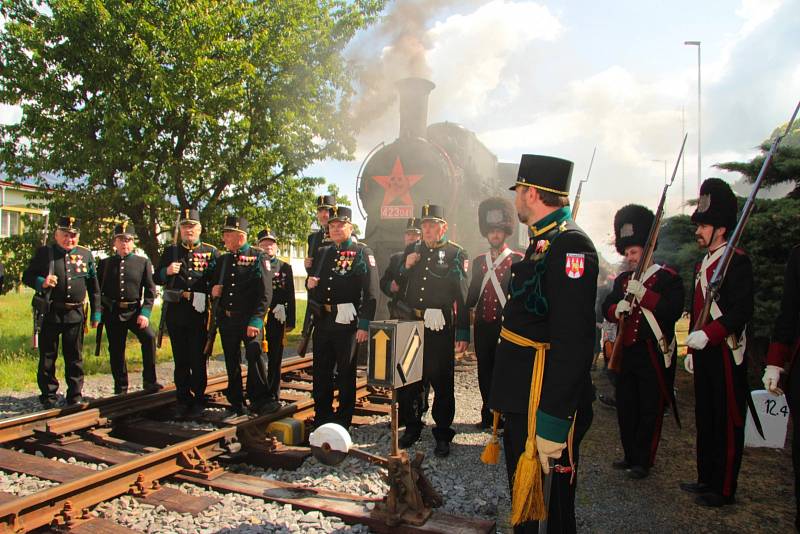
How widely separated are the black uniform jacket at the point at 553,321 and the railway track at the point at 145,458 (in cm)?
113

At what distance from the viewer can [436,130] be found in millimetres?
11430

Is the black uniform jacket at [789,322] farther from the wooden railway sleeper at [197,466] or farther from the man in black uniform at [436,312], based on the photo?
the wooden railway sleeper at [197,466]

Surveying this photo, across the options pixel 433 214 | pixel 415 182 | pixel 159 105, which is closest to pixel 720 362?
pixel 433 214

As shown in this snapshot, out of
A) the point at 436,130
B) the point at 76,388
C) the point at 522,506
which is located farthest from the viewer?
the point at 436,130

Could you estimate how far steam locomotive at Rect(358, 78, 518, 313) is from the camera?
9477 mm

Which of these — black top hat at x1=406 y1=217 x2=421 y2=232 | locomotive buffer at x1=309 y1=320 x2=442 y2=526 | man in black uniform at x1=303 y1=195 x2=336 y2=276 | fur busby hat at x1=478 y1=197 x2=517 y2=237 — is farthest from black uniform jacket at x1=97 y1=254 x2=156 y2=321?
locomotive buffer at x1=309 y1=320 x2=442 y2=526

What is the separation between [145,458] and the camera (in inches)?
162

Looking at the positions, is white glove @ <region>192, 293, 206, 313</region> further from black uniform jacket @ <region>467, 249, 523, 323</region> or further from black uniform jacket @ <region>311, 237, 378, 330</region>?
black uniform jacket @ <region>467, 249, 523, 323</region>

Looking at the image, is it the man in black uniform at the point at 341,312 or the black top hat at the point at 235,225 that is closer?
the man in black uniform at the point at 341,312

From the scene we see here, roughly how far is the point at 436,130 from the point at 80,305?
7350 millimetres

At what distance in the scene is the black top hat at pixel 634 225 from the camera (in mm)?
4969

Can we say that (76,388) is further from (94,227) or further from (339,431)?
(94,227)

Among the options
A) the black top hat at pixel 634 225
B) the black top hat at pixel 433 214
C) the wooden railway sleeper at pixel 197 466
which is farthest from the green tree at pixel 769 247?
the wooden railway sleeper at pixel 197 466

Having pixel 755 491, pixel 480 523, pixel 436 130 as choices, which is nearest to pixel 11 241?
pixel 436 130
